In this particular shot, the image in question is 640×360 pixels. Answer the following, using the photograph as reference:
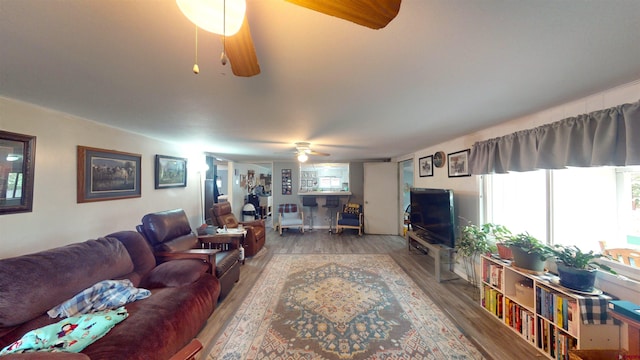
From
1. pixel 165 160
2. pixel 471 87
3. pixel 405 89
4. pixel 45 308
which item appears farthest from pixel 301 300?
pixel 165 160

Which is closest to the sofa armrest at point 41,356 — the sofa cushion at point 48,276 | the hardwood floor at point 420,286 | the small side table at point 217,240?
the sofa cushion at point 48,276

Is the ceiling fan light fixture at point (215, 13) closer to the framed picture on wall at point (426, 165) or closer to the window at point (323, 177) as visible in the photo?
the framed picture on wall at point (426, 165)

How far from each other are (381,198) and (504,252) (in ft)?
11.9

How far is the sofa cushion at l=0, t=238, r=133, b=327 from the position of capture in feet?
4.22

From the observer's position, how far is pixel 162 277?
208 centimetres

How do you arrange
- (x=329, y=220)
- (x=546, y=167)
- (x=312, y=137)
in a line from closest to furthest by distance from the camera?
(x=546, y=167)
(x=312, y=137)
(x=329, y=220)

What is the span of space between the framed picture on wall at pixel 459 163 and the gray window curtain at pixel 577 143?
0.61 meters

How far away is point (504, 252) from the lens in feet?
7.35

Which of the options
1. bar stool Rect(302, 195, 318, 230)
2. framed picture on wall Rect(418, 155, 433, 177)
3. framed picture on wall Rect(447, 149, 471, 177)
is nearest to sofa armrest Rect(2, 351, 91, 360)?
framed picture on wall Rect(447, 149, 471, 177)

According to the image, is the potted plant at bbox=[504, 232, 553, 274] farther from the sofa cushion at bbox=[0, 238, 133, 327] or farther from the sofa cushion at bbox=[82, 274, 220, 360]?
the sofa cushion at bbox=[0, 238, 133, 327]

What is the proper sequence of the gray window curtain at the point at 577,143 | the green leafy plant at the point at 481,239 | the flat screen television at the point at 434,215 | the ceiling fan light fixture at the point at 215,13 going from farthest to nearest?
the flat screen television at the point at 434,215, the green leafy plant at the point at 481,239, the gray window curtain at the point at 577,143, the ceiling fan light fixture at the point at 215,13

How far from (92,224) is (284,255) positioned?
2736mm

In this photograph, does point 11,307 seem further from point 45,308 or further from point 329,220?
point 329,220

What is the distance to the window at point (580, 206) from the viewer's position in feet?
5.29
